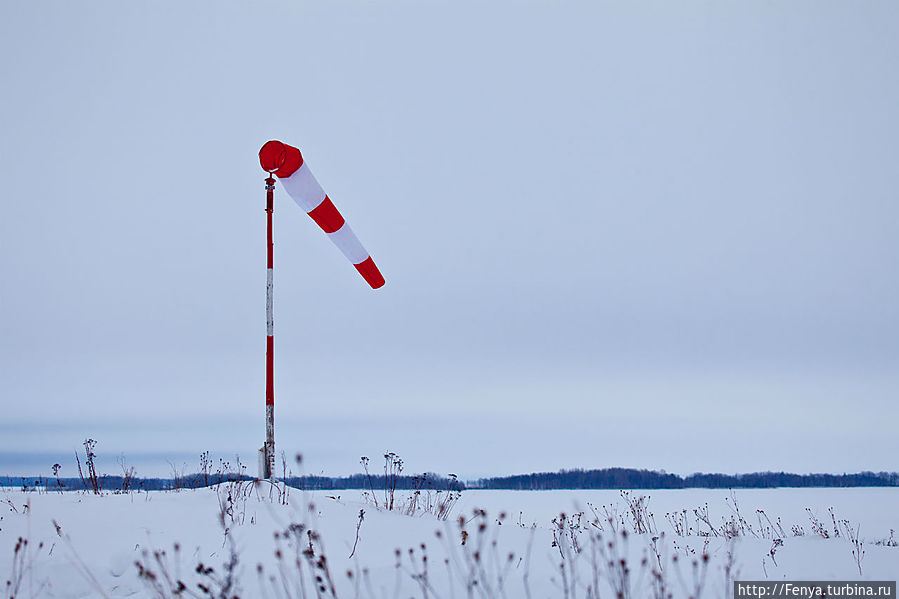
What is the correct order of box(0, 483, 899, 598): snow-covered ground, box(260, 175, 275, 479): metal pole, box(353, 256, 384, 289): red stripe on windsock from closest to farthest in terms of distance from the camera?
box(0, 483, 899, 598): snow-covered ground → box(260, 175, 275, 479): metal pole → box(353, 256, 384, 289): red stripe on windsock

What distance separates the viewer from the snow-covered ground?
4918mm

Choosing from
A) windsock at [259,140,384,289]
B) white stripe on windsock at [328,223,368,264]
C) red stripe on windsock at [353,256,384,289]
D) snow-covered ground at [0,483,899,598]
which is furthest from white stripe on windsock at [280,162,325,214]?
snow-covered ground at [0,483,899,598]

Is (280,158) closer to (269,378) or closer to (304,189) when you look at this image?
(304,189)

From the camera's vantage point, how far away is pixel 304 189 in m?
8.36

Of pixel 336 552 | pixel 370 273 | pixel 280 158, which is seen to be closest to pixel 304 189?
pixel 280 158

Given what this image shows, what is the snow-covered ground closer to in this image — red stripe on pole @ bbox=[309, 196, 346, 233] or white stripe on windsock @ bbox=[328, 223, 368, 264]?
white stripe on windsock @ bbox=[328, 223, 368, 264]

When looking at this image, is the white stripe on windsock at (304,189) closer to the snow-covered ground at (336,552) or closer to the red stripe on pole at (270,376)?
the red stripe on pole at (270,376)

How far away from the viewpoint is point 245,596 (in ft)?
15.7

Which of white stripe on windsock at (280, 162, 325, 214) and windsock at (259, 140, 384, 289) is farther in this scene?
white stripe on windsock at (280, 162, 325, 214)

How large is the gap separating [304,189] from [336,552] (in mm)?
4315

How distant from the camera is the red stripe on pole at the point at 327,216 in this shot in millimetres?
8586

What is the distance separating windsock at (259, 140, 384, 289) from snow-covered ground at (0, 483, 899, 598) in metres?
3.26

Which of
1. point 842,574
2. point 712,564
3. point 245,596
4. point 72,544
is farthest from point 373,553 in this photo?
point 842,574

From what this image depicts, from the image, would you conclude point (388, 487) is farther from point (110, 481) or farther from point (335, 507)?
point (110, 481)
